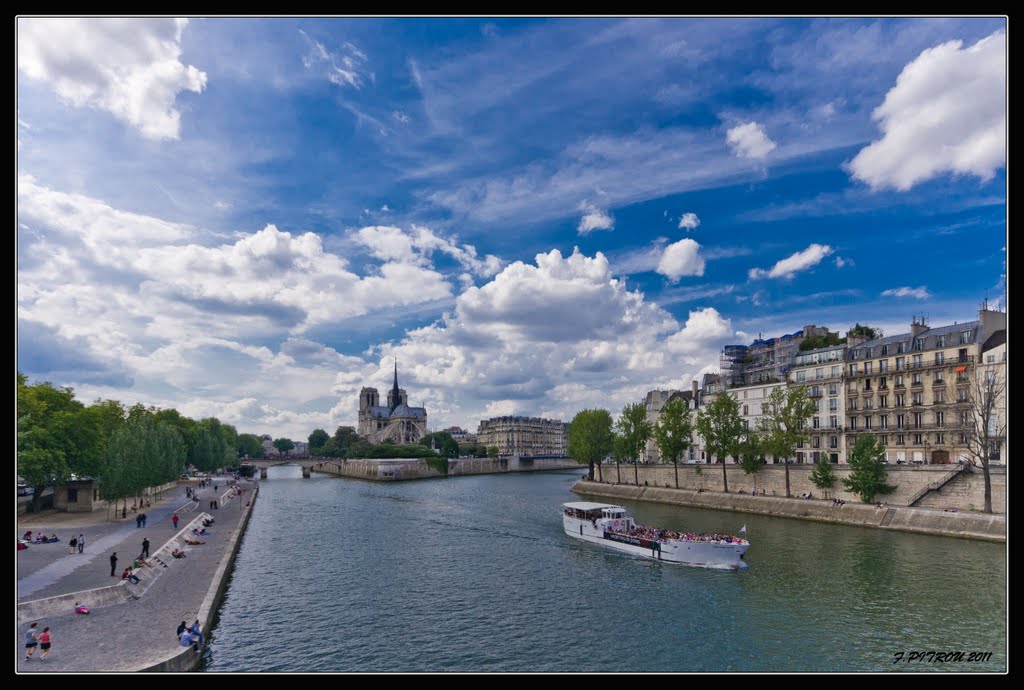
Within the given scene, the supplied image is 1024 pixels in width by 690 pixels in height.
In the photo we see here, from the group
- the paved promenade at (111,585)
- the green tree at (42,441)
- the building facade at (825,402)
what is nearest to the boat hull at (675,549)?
the paved promenade at (111,585)

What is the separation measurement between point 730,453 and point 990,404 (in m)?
34.3

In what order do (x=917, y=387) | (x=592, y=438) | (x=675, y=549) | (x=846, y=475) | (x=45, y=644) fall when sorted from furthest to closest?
1. (x=592, y=438)
2. (x=917, y=387)
3. (x=846, y=475)
4. (x=675, y=549)
5. (x=45, y=644)

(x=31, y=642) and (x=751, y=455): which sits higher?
(x=751, y=455)

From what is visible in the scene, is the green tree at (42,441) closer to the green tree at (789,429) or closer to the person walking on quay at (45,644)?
the person walking on quay at (45,644)

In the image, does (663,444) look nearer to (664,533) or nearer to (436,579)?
(664,533)

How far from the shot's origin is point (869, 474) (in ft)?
230

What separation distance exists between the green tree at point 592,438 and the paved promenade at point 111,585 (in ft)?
247

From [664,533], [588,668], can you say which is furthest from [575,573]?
[588,668]

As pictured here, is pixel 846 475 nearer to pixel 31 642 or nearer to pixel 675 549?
pixel 675 549

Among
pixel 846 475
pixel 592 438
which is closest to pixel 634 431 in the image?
pixel 592 438

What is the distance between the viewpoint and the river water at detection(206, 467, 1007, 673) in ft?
98.7

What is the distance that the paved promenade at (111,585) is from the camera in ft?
84.0

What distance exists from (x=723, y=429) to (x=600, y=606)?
58034 mm

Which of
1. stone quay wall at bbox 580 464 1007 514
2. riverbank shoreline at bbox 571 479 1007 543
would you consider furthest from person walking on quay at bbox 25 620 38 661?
stone quay wall at bbox 580 464 1007 514
